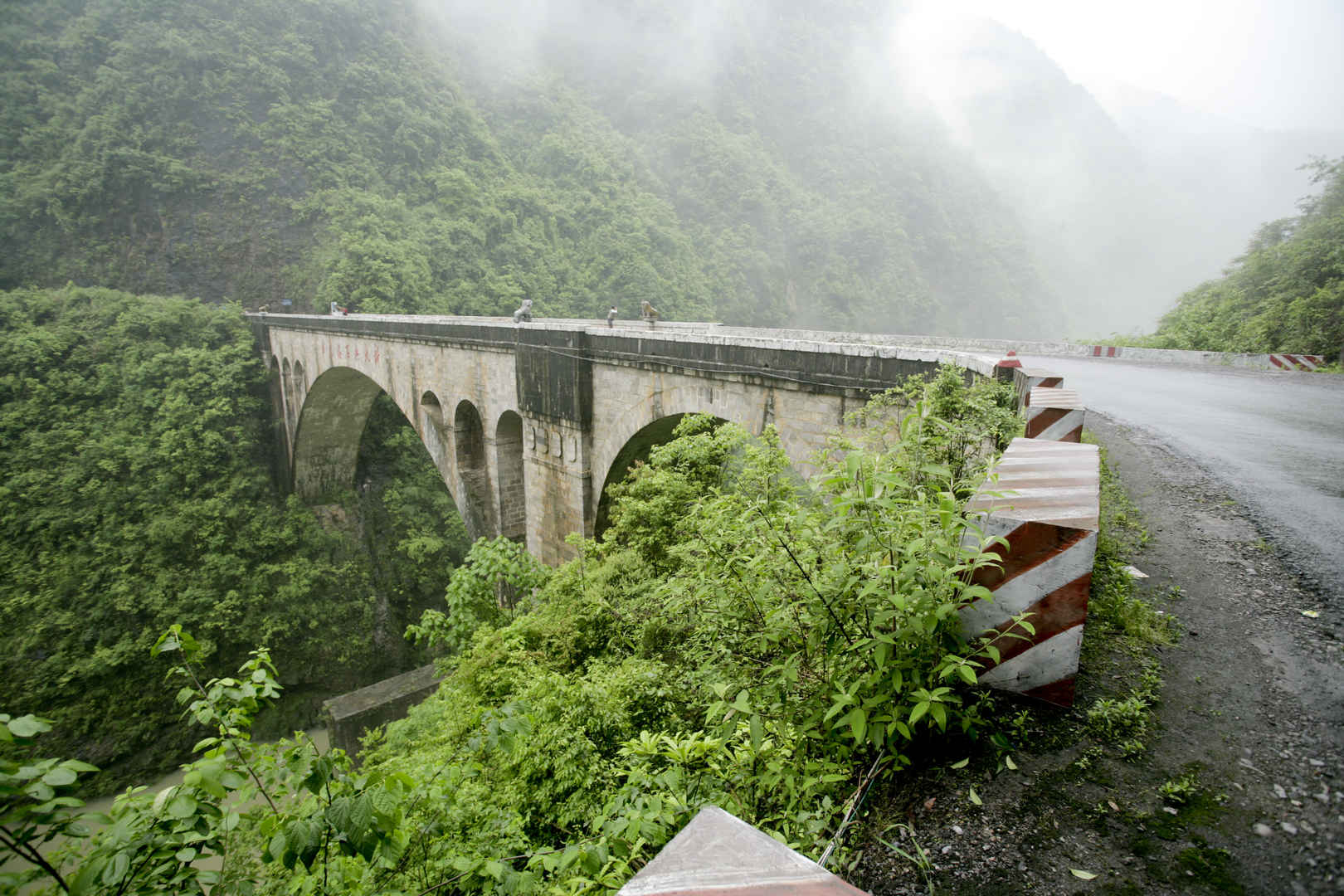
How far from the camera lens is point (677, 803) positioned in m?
2.02

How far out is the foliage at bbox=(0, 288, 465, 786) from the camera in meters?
14.3

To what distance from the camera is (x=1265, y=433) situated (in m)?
5.07

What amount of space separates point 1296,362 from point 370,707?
1852 cm

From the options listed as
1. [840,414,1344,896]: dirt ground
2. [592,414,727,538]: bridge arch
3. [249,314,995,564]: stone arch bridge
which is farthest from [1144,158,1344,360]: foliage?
[840,414,1344,896]: dirt ground

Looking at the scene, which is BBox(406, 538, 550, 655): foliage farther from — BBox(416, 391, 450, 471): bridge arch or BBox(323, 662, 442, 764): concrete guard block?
BBox(416, 391, 450, 471): bridge arch

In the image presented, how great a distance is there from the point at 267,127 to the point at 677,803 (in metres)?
35.2

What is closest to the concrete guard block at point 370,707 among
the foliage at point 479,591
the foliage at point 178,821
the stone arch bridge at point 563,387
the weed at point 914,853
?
the stone arch bridge at point 563,387

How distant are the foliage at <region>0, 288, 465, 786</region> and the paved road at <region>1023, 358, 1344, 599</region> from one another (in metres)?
18.9

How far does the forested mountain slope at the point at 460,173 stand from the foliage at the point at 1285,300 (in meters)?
23.7

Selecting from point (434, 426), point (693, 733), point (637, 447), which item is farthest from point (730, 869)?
point (434, 426)

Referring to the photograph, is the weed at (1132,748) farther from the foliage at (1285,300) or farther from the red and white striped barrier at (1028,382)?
the foliage at (1285,300)

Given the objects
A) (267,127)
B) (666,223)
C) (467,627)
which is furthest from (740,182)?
(467,627)

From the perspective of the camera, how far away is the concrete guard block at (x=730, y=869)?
2.78 feet

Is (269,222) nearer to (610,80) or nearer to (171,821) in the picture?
(171,821)
